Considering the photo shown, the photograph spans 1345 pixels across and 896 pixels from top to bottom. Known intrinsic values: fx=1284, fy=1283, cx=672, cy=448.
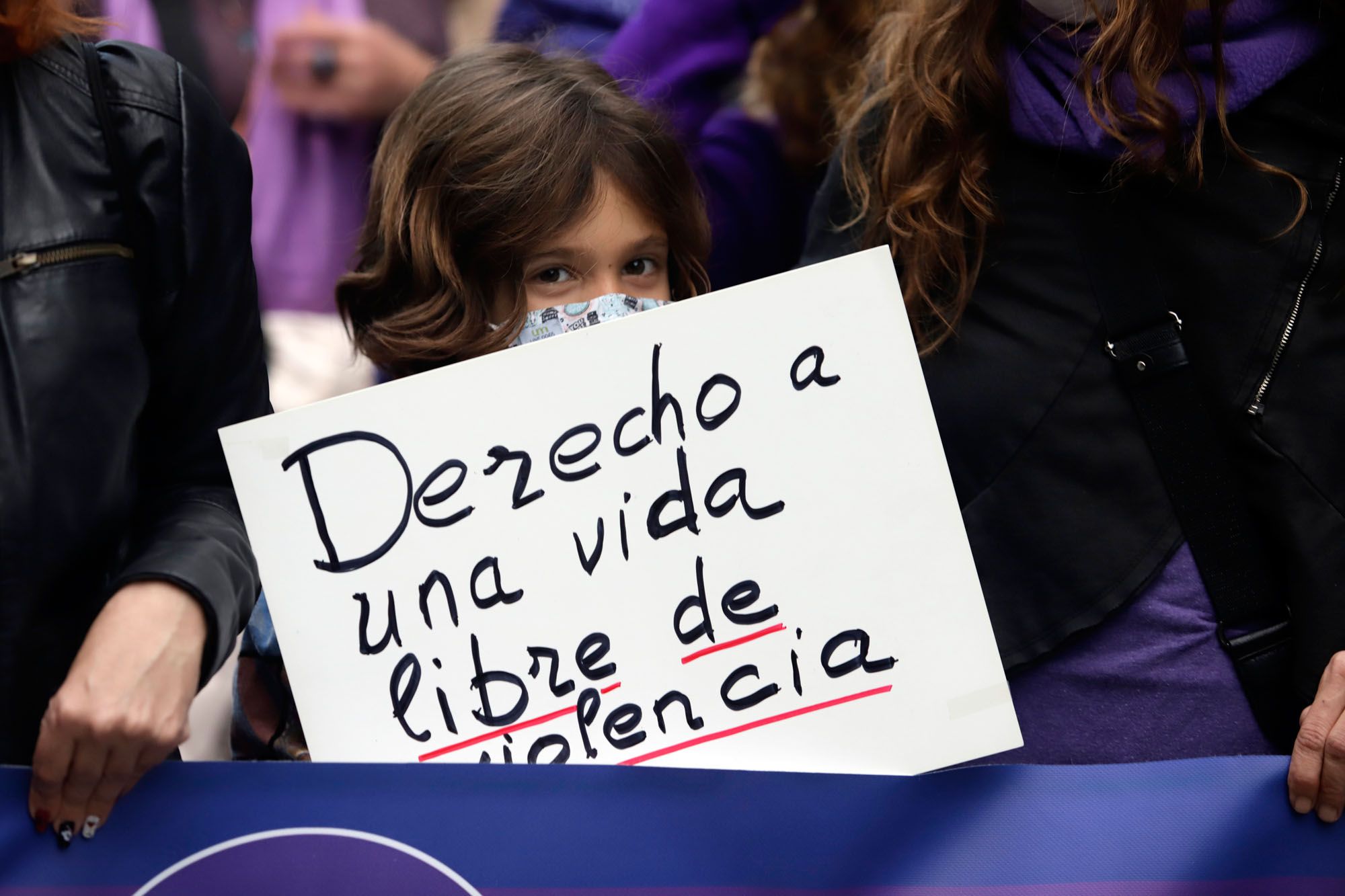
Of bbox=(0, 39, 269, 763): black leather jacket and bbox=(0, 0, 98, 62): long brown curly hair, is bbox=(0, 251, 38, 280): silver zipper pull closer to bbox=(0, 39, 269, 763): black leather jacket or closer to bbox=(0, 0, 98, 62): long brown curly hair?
bbox=(0, 39, 269, 763): black leather jacket

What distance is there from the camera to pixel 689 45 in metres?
2.30

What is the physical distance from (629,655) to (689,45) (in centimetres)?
→ 142

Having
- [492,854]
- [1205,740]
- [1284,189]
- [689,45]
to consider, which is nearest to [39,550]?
[492,854]

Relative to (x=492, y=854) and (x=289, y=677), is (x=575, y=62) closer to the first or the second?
(x=289, y=677)

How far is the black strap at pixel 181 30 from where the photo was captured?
103 inches

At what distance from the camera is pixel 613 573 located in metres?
1.23

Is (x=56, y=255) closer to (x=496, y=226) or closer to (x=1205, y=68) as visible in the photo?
(x=496, y=226)

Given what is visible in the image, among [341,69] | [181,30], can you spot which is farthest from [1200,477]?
[181,30]

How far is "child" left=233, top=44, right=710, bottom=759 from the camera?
5.01 feet

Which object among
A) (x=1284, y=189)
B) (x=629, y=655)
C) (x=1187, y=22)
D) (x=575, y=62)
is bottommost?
(x=629, y=655)

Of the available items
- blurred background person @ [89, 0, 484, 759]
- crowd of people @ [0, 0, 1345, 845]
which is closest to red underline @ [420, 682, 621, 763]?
crowd of people @ [0, 0, 1345, 845]

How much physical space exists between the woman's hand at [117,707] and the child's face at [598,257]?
591mm

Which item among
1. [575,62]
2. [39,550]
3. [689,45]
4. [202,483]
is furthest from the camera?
[689,45]

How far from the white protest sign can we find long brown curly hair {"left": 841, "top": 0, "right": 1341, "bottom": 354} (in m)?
0.34
